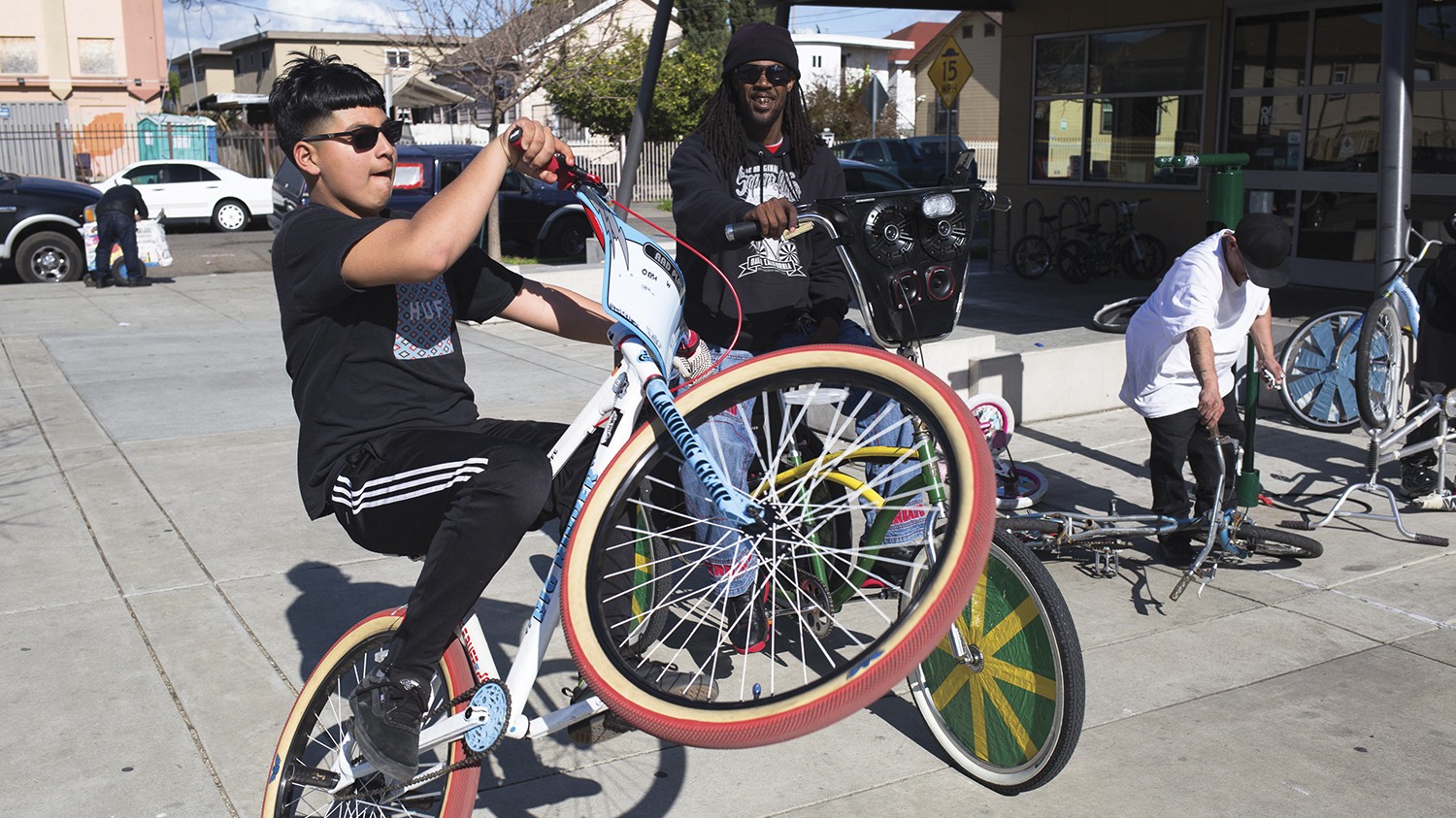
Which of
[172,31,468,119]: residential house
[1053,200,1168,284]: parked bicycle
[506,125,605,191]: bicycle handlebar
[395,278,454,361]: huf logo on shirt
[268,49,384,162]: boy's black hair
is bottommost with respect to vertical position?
[1053,200,1168,284]: parked bicycle

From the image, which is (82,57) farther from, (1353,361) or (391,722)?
(391,722)

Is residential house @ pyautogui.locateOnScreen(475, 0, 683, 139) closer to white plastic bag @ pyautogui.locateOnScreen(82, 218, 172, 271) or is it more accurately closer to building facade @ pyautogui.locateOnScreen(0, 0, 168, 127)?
white plastic bag @ pyautogui.locateOnScreen(82, 218, 172, 271)

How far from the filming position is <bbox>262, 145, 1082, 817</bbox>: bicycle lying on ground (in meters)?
2.25

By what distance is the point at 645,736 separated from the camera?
3.87 metres

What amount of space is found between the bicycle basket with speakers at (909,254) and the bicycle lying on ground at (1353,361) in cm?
406

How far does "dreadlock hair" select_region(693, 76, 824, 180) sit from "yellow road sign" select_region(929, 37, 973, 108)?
477 inches

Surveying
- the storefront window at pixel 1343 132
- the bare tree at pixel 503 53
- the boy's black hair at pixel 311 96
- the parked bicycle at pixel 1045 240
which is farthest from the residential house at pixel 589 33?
the boy's black hair at pixel 311 96

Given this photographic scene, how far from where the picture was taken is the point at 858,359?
236 centimetres

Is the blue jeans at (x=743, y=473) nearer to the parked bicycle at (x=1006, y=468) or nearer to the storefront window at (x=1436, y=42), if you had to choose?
the parked bicycle at (x=1006, y=468)

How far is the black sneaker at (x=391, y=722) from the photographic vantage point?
2586 mm

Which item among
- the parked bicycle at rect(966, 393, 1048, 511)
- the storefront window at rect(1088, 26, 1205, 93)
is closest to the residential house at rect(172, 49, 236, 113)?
the storefront window at rect(1088, 26, 1205, 93)

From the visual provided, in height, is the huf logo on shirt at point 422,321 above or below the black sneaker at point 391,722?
above

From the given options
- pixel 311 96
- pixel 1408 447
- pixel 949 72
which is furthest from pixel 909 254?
pixel 949 72

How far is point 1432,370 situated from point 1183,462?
2.08 metres
